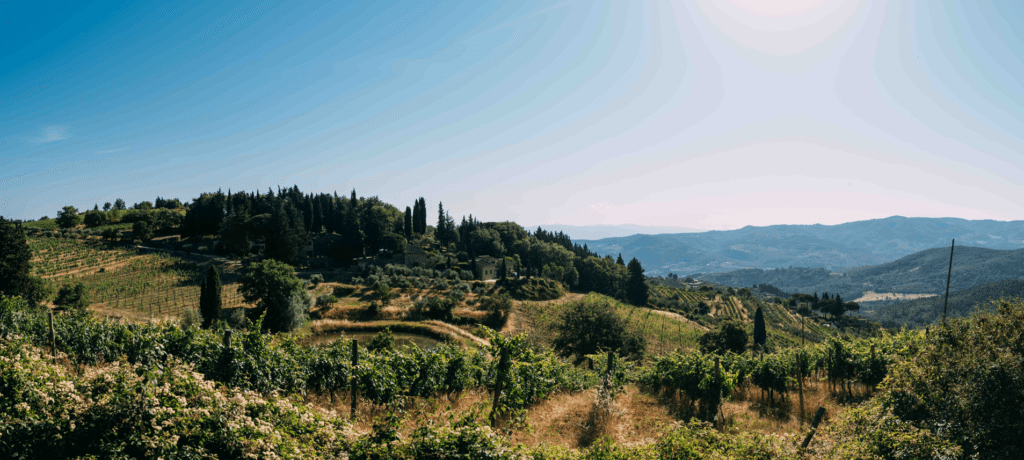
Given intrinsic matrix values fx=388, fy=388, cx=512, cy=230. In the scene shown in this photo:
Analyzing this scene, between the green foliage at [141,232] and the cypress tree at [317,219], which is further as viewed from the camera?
the cypress tree at [317,219]

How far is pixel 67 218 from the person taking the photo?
73.1 m

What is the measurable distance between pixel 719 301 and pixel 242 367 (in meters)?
110

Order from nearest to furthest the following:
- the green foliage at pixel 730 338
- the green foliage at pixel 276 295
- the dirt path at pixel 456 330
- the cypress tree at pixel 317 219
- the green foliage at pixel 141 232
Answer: the green foliage at pixel 730 338, the green foliage at pixel 276 295, the dirt path at pixel 456 330, the green foliage at pixel 141 232, the cypress tree at pixel 317 219

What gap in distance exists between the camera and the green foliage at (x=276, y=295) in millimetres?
34344

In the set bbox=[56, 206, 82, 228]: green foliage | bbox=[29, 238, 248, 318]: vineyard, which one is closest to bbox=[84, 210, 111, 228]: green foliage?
bbox=[56, 206, 82, 228]: green foliage

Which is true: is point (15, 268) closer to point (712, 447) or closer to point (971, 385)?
point (712, 447)

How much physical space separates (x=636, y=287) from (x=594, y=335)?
53.1 metres

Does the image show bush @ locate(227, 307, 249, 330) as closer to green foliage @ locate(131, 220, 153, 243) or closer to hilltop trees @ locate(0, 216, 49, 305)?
hilltop trees @ locate(0, 216, 49, 305)

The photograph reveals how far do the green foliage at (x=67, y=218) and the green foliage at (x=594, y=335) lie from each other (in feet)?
320

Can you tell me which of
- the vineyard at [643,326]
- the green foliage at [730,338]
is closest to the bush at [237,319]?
the vineyard at [643,326]

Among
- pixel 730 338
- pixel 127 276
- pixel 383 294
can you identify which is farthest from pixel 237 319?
pixel 730 338

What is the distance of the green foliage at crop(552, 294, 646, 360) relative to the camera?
28188mm

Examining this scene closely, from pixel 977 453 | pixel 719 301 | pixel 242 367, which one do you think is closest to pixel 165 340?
pixel 242 367

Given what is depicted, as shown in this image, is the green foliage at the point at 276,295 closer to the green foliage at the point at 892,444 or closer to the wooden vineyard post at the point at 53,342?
the wooden vineyard post at the point at 53,342
